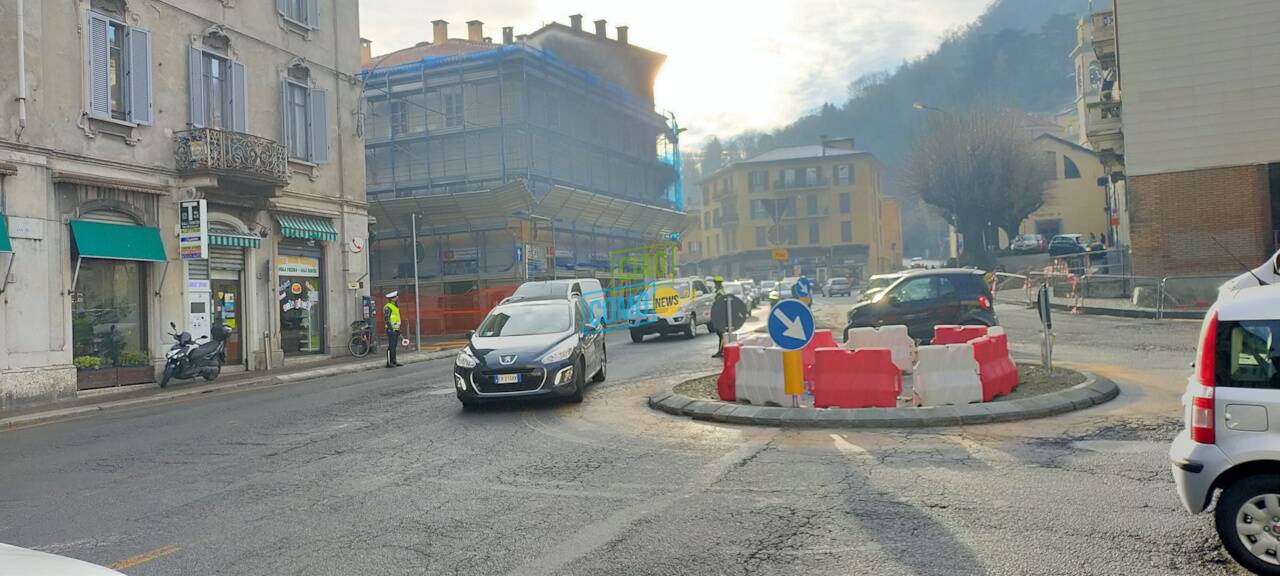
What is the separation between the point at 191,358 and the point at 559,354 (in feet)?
33.2

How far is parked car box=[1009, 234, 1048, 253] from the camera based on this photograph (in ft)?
184

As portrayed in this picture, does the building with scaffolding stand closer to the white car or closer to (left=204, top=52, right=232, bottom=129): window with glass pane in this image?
(left=204, top=52, right=232, bottom=129): window with glass pane

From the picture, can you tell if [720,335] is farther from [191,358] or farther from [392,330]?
[191,358]

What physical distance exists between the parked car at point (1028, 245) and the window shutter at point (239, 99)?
4998cm

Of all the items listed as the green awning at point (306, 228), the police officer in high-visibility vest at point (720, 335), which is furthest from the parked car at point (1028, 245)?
the green awning at point (306, 228)

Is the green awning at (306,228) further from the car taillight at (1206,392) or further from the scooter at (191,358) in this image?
the car taillight at (1206,392)

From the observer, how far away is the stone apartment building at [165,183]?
15.3m

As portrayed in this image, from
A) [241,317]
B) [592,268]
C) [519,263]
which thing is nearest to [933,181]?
[592,268]

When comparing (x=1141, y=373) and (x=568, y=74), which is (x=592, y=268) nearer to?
(x=568, y=74)

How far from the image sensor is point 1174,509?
218 inches

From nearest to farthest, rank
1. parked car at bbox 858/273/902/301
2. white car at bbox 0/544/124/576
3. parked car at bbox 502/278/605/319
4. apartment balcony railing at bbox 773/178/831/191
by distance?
white car at bbox 0/544/124/576 → parked car at bbox 858/273/902/301 → parked car at bbox 502/278/605/319 → apartment balcony railing at bbox 773/178/831/191

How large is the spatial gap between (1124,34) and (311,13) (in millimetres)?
24860

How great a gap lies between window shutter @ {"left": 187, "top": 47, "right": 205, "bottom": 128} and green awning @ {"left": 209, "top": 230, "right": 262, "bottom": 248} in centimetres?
250

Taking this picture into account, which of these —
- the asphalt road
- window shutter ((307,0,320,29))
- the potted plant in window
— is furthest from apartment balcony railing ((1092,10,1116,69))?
the potted plant in window
